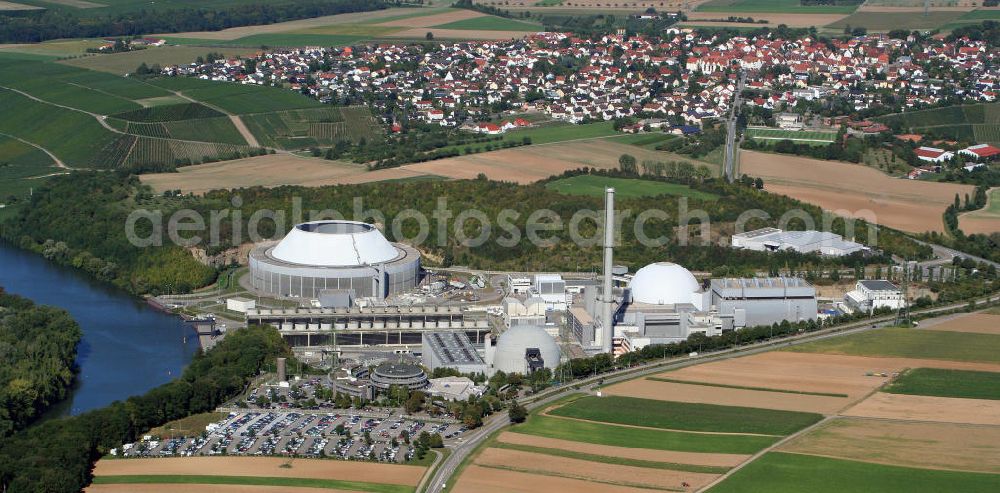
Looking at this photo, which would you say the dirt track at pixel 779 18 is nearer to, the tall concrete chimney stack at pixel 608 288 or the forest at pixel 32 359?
the tall concrete chimney stack at pixel 608 288

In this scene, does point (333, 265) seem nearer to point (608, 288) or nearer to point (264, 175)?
point (608, 288)

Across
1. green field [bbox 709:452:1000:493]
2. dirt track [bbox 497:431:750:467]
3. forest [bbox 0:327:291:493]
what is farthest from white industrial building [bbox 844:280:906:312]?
forest [bbox 0:327:291:493]

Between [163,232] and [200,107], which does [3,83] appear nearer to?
[200,107]

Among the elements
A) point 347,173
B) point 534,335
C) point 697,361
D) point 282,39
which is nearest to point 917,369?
point 697,361

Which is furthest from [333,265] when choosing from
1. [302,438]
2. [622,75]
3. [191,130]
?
[622,75]

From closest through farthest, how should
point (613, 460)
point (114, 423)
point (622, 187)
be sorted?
point (613, 460) → point (114, 423) → point (622, 187)

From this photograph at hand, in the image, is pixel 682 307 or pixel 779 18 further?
pixel 779 18

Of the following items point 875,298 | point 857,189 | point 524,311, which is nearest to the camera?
point 524,311
